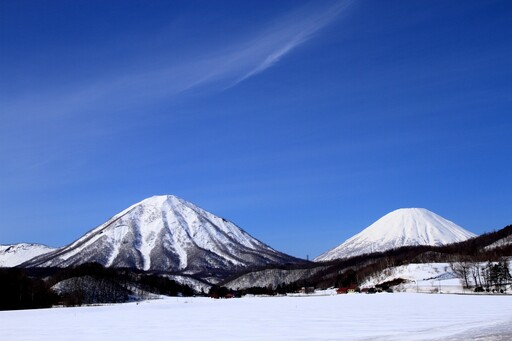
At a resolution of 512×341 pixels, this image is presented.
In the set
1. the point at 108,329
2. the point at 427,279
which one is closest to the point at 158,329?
the point at 108,329

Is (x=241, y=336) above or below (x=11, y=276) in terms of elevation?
below

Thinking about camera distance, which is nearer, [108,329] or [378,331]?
[378,331]

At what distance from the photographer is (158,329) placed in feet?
151

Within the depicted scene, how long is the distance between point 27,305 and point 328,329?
395 feet

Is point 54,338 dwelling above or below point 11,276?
below

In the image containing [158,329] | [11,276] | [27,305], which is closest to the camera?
[158,329]

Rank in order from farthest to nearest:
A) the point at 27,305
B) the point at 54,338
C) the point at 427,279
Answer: the point at 427,279 → the point at 27,305 → the point at 54,338

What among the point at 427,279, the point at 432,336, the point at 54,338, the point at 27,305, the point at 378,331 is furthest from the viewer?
the point at 427,279

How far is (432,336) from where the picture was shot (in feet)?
109

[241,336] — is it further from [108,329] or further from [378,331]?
[108,329]

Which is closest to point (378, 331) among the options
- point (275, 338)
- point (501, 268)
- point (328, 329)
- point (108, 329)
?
point (328, 329)

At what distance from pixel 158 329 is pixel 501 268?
404 feet

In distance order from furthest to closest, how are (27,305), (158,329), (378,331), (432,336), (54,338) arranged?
(27,305), (158,329), (54,338), (378,331), (432,336)

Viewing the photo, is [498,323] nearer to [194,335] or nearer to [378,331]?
[378,331]
